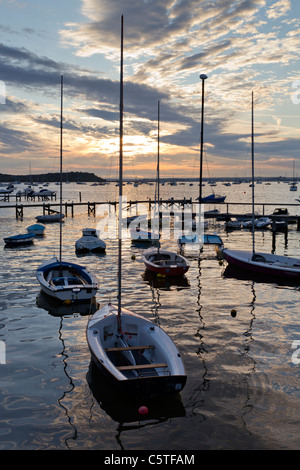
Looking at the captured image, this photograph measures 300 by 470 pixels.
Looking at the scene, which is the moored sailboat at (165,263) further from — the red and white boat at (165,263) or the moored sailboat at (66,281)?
the moored sailboat at (66,281)

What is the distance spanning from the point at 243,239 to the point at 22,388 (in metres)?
39.4

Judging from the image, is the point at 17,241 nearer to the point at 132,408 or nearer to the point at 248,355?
the point at 248,355

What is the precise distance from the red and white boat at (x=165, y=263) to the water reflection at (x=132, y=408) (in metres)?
14.9

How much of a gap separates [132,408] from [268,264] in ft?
64.3

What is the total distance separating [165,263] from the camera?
27.9m

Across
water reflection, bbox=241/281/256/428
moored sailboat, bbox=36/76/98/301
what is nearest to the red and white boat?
moored sailboat, bbox=36/76/98/301

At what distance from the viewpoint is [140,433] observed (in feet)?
31.4

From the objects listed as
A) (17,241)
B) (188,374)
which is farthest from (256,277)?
(17,241)

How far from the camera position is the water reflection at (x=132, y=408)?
1001cm

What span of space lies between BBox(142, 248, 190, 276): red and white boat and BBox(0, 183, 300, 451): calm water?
5.57 feet

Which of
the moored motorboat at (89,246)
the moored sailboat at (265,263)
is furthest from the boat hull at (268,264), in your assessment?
the moored motorboat at (89,246)

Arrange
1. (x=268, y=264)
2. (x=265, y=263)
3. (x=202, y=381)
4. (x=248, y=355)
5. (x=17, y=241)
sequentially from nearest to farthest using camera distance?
(x=202, y=381) → (x=248, y=355) → (x=268, y=264) → (x=265, y=263) → (x=17, y=241)
